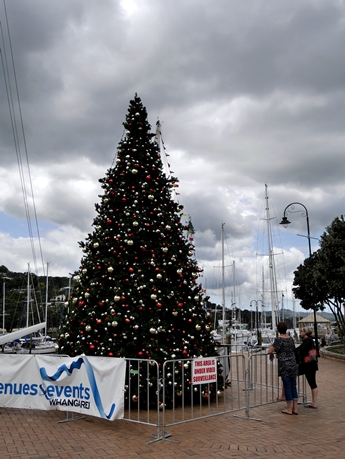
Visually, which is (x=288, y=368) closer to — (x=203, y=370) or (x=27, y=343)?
(x=203, y=370)

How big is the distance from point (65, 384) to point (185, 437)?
2.32m

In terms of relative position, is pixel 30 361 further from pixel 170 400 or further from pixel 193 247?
pixel 193 247

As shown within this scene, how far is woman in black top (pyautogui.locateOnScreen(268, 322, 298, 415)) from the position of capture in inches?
339

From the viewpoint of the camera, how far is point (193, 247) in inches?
420

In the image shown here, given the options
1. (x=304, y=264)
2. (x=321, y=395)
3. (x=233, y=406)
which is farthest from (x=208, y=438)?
(x=304, y=264)

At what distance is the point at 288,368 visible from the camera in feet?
28.3

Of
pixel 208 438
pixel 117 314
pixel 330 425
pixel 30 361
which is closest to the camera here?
pixel 208 438

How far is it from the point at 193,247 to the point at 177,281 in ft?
3.54

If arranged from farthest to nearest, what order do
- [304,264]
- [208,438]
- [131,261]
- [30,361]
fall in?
[304,264] → [131,261] → [30,361] → [208,438]

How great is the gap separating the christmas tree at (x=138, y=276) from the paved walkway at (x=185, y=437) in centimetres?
148

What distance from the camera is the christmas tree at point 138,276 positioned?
9.02 meters

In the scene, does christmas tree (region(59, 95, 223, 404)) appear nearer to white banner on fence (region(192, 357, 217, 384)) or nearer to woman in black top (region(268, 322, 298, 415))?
white banner on fence (region(192, 357, 217, 384))

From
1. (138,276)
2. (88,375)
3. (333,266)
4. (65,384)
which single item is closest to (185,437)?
(88,375)

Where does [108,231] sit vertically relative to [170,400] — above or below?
above
